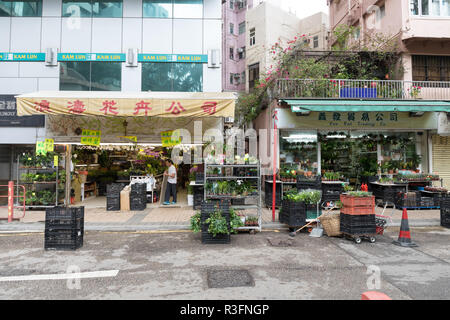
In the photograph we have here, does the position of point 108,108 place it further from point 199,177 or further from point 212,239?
point 212,239

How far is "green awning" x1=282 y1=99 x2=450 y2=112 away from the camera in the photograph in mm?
11367

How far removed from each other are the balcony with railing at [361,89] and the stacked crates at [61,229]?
395 inches

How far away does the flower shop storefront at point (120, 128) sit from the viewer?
9938mm

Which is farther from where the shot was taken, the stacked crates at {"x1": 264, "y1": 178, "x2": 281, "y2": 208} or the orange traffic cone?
the stacked crates at {"x1": 264, "y1": 178, "x2": 281, "y2": 208}

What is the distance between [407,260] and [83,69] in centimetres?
1353

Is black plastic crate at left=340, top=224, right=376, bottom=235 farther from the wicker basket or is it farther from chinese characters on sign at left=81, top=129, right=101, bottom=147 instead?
chinese characters on sign at left=81, top=129, right=101, bottom=147

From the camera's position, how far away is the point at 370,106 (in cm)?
1144

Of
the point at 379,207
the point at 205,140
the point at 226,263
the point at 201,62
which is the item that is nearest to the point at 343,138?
the point at 379,207

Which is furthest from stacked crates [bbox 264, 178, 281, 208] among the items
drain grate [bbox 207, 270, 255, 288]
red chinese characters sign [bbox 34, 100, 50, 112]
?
red chinese characters sign [bbox 34, 100, 50, 112]

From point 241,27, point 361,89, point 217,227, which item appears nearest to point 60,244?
point 217,227

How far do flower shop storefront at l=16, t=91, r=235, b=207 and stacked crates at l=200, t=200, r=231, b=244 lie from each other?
12.9 ft

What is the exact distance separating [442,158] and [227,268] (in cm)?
1353

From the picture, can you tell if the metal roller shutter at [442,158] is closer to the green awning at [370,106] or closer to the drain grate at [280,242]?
the green awning at [370,106]

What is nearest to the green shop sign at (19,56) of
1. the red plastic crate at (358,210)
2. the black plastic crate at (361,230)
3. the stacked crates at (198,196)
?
the stacked crates at (198,196)
